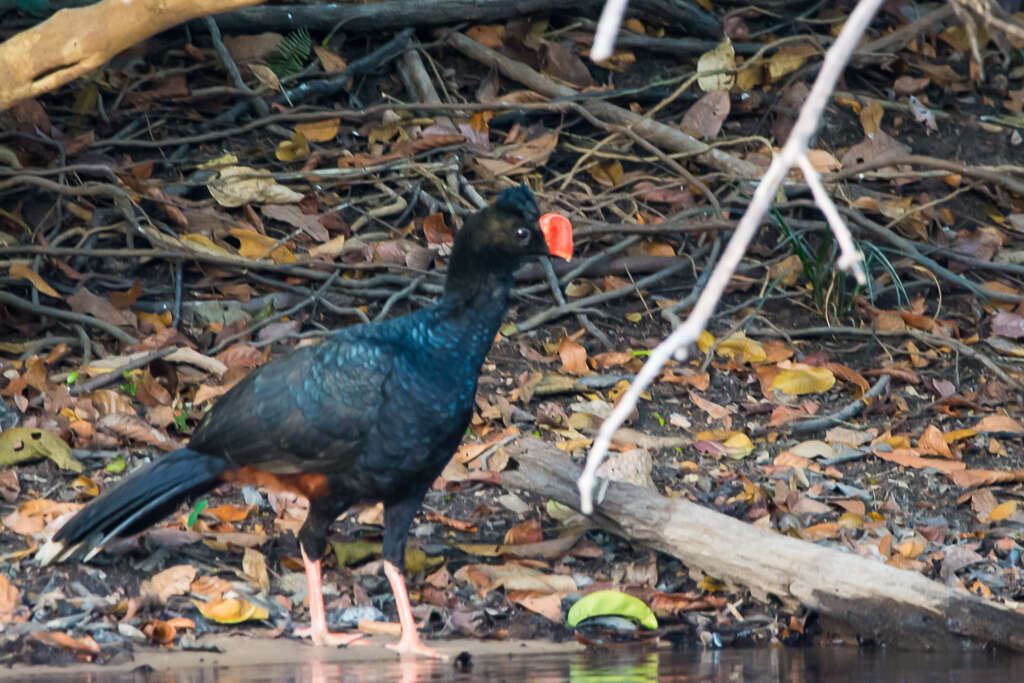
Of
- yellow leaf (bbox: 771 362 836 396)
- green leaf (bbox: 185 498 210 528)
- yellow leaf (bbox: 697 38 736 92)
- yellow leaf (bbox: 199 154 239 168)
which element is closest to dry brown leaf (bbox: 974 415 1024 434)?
yellow leaf (bbox: 771 362 836 396)

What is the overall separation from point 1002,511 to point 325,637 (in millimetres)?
2568

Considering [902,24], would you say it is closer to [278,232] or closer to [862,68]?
[862,68]

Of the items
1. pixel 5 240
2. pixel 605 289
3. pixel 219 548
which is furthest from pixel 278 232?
pixel 219 548

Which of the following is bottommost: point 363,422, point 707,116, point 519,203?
point 363,422

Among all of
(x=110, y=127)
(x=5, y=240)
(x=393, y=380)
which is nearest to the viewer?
(x=393, y=380)

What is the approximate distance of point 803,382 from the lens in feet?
19.2

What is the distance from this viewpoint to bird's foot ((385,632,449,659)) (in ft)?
12.1

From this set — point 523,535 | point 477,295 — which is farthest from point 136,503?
point 523,535

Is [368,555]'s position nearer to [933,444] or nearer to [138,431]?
[138,431]

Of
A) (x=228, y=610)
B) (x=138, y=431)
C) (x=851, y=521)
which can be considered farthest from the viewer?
(x=138, y=431)

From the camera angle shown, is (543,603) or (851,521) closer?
(543,603)

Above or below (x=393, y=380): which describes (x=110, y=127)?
above

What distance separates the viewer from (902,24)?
806cm

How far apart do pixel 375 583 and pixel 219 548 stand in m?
0.55
